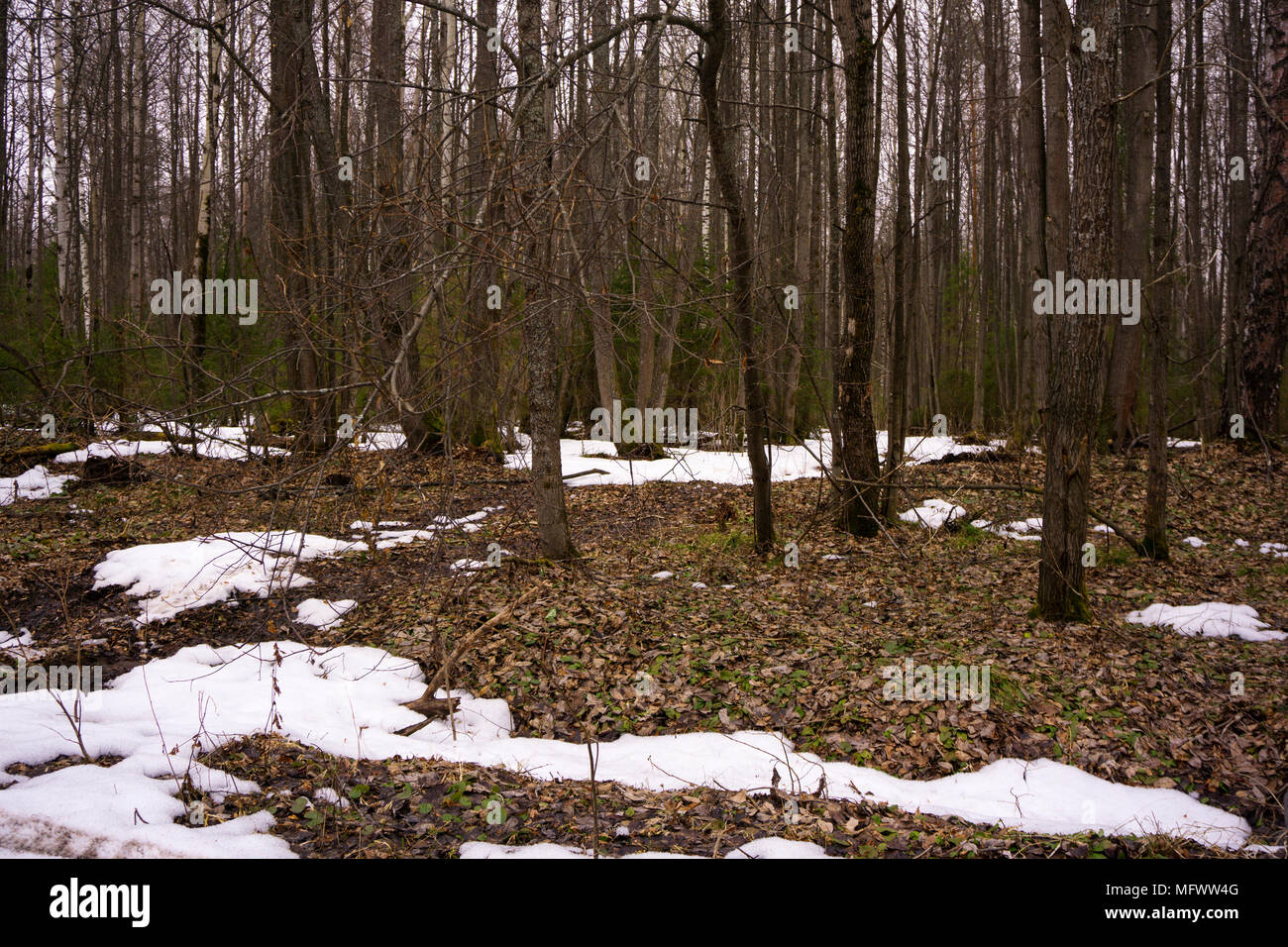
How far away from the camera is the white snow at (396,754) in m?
3.68

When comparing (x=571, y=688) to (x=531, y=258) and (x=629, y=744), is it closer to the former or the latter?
(x=629, y=744)

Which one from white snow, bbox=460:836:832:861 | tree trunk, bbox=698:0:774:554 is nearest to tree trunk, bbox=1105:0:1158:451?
tree trunk, bbox=698:0:774:554

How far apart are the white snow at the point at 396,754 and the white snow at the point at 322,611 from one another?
111 cm

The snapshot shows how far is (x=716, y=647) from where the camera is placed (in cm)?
639

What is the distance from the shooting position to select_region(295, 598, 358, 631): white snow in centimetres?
704

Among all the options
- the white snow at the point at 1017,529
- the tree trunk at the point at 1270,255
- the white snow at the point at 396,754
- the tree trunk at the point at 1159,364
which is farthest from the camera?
the tree trunk at the point at 1270,255

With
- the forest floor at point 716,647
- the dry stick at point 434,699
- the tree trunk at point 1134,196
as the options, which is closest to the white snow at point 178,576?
the forest floor at point 716,647

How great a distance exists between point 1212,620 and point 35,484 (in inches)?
577

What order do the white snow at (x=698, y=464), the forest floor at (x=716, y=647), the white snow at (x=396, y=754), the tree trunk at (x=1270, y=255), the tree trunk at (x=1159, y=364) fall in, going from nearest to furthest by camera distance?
the white snow at (x=396, y=754), the forest floor at (x=716, y=647), the tree trunk at (x=1159, y=364), the tree trunk at (x=1270, y=255), the white snow at (x=698, y=464)

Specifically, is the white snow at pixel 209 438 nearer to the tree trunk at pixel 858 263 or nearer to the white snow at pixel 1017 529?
the tree trunk at pixel 858 263

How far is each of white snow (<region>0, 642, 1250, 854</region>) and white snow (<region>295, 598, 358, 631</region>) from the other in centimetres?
111

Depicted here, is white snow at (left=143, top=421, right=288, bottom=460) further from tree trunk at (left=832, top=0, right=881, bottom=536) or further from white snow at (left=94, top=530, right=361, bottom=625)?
tree trunk at (left=832, top=0, right=881, bottom=536)

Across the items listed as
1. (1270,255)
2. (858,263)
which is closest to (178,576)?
(858,263)
